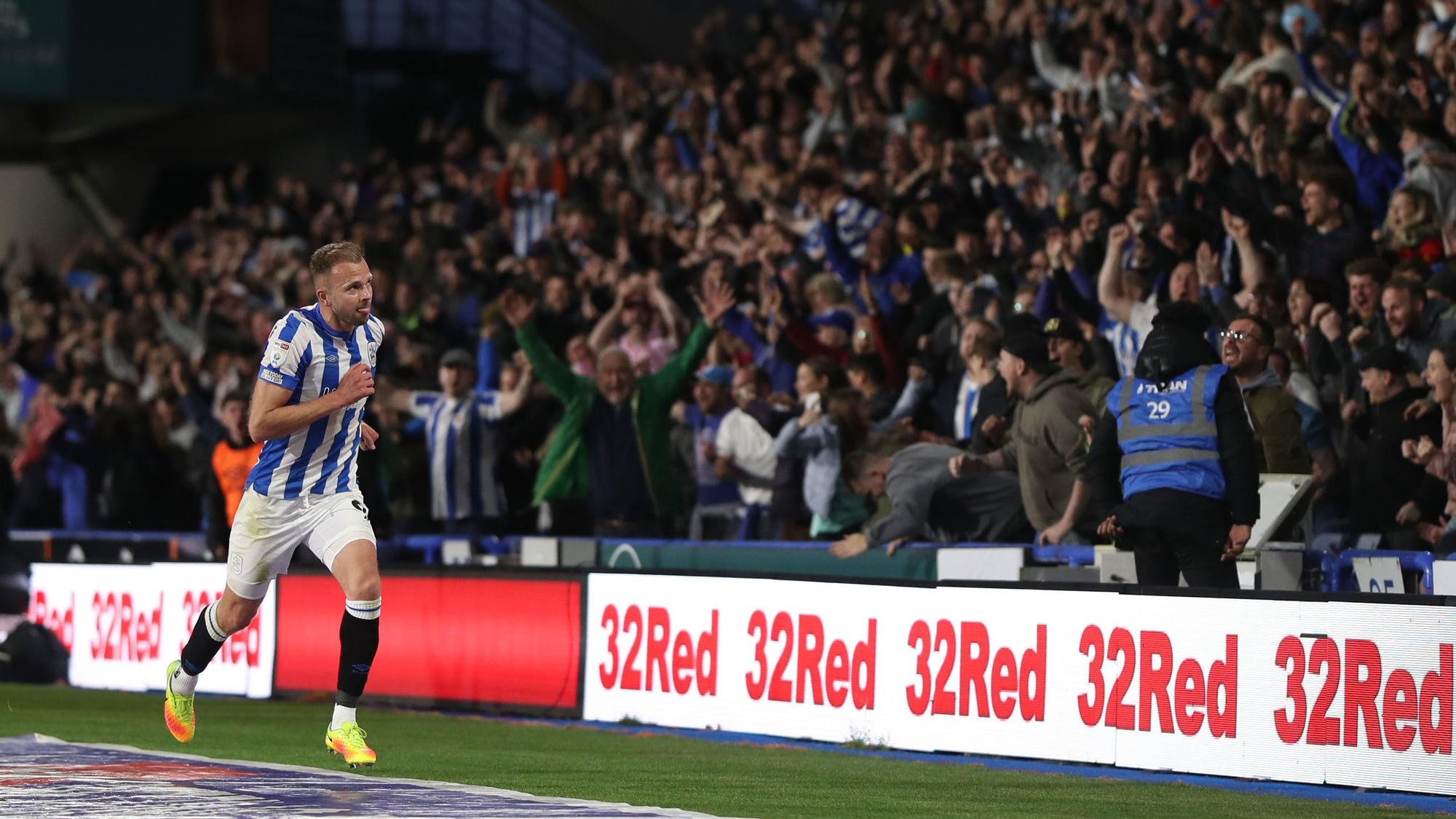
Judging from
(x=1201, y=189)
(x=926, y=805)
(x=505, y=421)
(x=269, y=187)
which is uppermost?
(x=269, y=187)

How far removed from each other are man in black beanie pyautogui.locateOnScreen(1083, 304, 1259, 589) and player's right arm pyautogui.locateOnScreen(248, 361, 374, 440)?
387 cm

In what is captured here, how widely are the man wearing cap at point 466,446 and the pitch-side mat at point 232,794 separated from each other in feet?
19.2

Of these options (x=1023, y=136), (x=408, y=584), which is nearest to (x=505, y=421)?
(x=408, y=584)

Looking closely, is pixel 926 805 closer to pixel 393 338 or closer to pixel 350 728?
pixel 350 728

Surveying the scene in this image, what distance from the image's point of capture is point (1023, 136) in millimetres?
17734

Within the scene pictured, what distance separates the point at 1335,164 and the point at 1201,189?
0.93 metres

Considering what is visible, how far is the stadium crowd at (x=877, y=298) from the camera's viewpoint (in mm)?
12648

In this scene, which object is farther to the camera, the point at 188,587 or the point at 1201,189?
the point at 188,587

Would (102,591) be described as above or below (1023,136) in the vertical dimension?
below

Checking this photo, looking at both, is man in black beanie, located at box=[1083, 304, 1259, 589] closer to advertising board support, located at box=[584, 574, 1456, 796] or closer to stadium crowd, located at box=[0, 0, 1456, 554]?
stadium crowd, located at box=[0, 0, 1456, 554]

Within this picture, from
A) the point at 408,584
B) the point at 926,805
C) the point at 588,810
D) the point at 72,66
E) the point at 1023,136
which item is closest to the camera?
the point at 588,810

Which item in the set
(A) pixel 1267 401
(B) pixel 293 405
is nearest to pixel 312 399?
(B) pixel 293 405

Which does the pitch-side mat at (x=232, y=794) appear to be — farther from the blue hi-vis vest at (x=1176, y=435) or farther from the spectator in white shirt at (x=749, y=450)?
the spectator in white shirt at (x=749, y=450)

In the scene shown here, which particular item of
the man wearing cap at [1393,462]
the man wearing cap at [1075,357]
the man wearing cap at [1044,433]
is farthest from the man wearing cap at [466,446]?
the man wearing cap at [1393,462]
